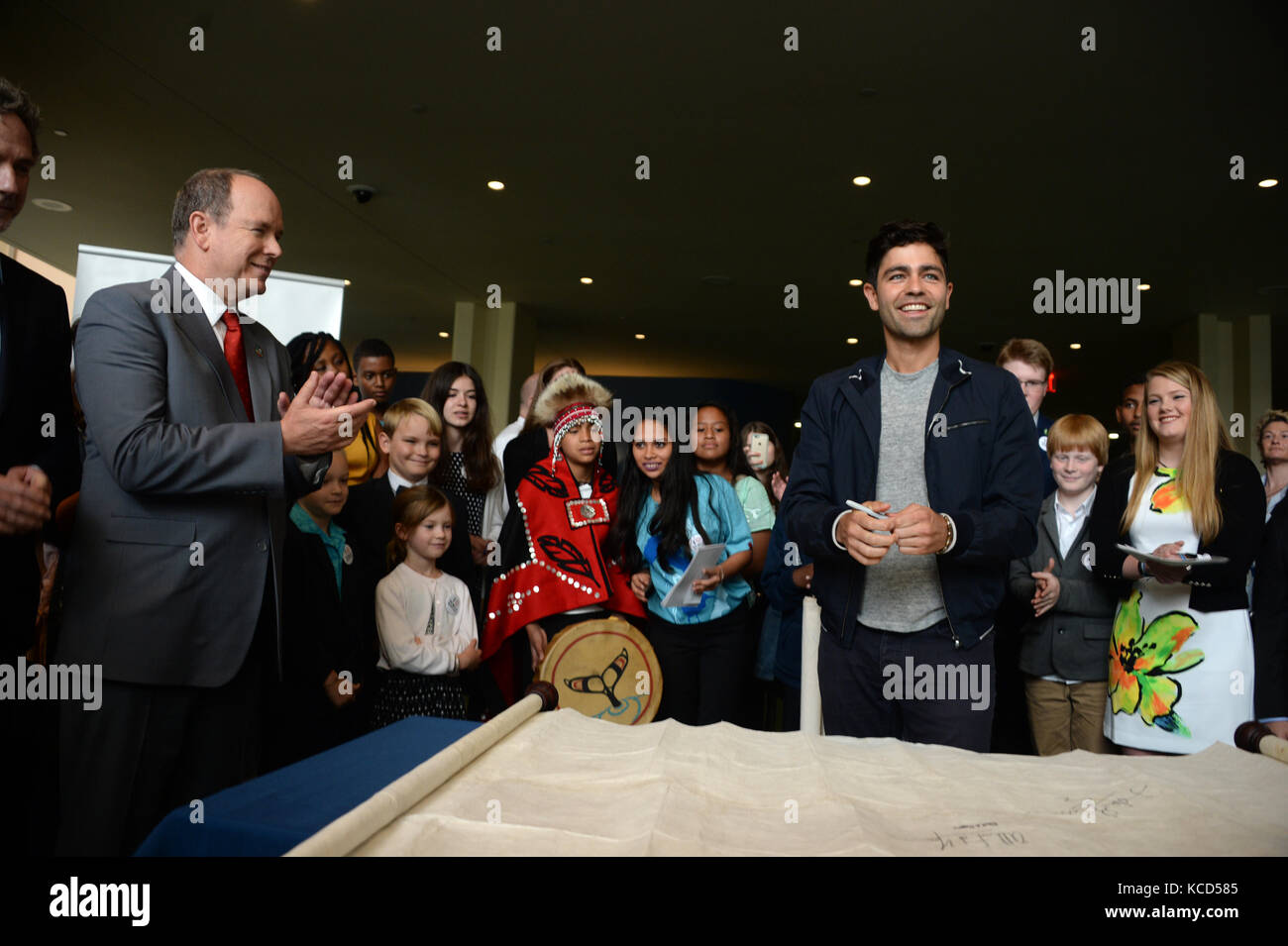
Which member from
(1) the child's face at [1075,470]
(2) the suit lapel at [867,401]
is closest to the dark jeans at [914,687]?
(2) the suit lapel at [867,401]

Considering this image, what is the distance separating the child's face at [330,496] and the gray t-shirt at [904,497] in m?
1.69

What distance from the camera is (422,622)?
2.90 meters

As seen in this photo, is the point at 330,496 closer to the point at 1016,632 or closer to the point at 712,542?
the point at 712,542

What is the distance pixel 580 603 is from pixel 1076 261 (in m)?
6.51

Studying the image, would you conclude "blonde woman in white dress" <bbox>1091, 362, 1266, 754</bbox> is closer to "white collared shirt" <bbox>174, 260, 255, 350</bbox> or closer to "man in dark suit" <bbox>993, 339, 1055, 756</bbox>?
"man in dark suit" <bbox>993, 339, 1055, 756</bbox>

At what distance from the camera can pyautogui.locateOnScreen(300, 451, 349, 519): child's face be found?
2754mm

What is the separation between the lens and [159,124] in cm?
598

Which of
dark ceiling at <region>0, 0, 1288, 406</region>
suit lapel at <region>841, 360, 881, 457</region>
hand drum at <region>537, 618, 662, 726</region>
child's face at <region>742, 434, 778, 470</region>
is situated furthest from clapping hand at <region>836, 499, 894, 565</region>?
dark ceiling at <region>0, 0, 1288, 406</region>

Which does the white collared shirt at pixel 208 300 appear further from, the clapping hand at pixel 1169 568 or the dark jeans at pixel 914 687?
the clapping hand at pixel 1169 568

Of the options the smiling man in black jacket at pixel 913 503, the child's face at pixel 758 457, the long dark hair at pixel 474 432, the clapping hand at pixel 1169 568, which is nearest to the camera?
the smiling man in black jacket at pixel 913 503

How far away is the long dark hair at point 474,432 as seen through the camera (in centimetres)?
363

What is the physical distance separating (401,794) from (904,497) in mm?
1274

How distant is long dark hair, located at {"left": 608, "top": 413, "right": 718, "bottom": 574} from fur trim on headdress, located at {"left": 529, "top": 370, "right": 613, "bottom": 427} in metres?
0.28

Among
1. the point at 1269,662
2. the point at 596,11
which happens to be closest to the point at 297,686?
the point at 1269,662
